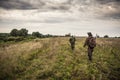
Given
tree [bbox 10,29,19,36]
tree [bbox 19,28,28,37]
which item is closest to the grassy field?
tree [bbox 10,29,19,36]

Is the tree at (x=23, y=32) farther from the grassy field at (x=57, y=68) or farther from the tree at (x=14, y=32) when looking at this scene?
the grassy field at (x=57, y=68)

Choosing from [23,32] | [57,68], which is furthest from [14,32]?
[57,68]

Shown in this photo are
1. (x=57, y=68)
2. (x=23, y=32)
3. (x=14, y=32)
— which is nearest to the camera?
(x=57, y=68)

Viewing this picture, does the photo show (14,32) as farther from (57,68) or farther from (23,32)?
(57,68)

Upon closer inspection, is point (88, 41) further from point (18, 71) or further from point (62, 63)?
point (18, 71)

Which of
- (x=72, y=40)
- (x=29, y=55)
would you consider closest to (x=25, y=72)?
(x=29, y=55)

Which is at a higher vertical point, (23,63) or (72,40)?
(72,40)

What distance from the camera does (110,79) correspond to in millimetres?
16141

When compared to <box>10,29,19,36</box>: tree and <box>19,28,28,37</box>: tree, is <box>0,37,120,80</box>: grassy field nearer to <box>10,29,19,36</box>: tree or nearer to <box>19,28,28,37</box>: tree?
<box>10,29,19,36</box>: tree

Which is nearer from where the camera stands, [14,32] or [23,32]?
[14,32]

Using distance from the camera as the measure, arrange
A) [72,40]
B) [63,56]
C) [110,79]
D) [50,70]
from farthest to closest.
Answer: [72,40]
[63,56]
[50,70]
[110,79]

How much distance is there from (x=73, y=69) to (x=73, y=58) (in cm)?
389

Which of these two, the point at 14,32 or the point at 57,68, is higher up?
the point at 14,32

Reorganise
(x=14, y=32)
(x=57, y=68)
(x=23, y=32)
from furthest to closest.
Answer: (x=23, y=32)
(x=14, y=32)
(x=57, y=68)
